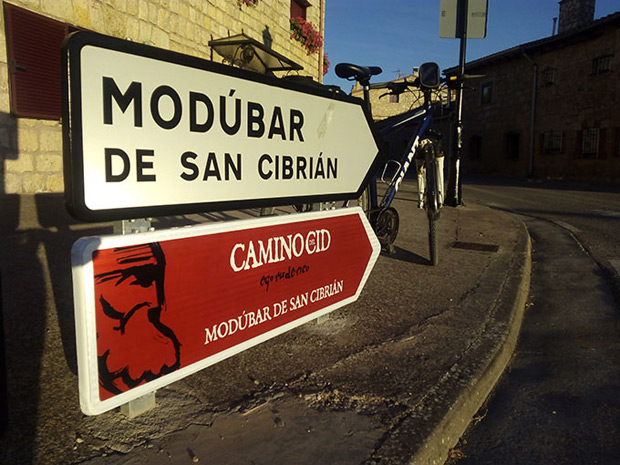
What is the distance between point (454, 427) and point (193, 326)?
110cm

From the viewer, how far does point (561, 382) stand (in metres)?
2.35

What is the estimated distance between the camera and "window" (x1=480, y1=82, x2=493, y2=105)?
89.5ft

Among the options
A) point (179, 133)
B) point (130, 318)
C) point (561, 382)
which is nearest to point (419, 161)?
point (561, 382)

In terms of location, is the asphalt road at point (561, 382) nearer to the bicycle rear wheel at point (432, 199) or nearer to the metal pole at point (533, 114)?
the bicycle rear wheel at point (432, 199)

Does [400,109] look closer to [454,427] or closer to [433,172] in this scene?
[433,172]

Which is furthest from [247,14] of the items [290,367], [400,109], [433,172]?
[400,109]

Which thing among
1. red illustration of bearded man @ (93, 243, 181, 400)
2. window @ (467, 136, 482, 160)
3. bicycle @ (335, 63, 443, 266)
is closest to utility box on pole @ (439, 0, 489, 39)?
bicycle @ (335, 63, 443, 266)

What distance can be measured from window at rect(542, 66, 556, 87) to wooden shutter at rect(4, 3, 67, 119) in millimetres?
22955

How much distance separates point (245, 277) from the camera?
1.85 metres

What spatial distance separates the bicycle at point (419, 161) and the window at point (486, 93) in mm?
25426

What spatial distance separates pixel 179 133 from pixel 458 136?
25.6 feet

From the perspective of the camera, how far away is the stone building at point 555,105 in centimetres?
2000

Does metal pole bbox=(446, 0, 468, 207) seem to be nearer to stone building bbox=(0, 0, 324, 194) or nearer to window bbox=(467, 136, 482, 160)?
stone building bbox=(0, 0, 324, 194)

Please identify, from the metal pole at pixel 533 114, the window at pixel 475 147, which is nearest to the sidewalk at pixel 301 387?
the metal pole at pixel 533 114
